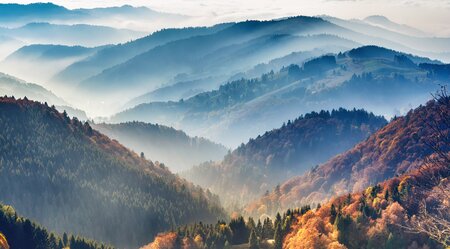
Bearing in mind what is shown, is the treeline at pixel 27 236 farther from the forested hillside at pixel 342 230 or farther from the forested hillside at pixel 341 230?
the forested hillside at pixel 341 230

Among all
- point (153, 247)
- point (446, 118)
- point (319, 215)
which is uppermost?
point (446, 118)

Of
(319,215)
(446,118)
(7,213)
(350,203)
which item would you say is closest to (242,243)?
(319,215)

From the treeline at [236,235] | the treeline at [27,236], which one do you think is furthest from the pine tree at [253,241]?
the treeline at [27,236]

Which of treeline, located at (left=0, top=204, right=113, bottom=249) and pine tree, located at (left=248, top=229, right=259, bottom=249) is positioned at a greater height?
treeline, located at (left=0, top=204, right=113, bottom=249)

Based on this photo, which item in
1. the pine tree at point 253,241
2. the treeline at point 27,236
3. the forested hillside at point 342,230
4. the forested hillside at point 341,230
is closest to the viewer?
the forested hillside at point 342,230

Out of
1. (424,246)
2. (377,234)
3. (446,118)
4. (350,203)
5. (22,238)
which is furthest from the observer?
(350,203)

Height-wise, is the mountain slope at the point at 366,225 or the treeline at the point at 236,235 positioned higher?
the mountain slope at the point at 366,225

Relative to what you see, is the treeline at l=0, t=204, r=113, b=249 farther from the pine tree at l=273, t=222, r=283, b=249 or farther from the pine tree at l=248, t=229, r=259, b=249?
the pine tree at l=273, t=222, r=283, b=249

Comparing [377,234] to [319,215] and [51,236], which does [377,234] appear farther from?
[51,236]

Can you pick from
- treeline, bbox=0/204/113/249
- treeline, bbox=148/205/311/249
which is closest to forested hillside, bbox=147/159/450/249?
treeline, bbox=148/205/311/249
